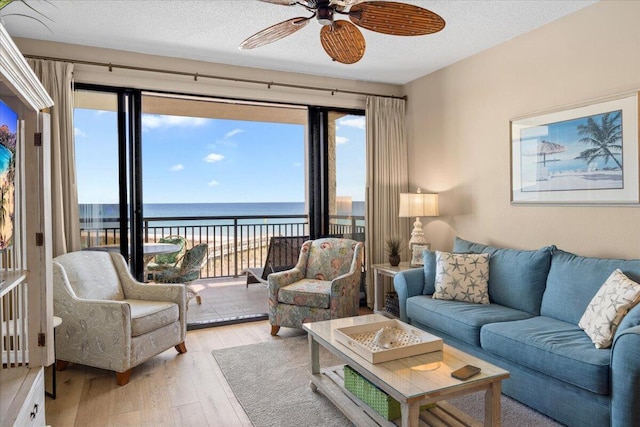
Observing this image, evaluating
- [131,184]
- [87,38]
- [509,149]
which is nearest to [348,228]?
[509,149]

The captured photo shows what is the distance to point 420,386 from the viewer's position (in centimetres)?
186

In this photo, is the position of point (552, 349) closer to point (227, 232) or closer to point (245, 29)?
point (245, 29)

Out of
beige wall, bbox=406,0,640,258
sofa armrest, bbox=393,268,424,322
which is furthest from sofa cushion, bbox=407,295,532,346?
beige wall, bbox=406,0,640,258

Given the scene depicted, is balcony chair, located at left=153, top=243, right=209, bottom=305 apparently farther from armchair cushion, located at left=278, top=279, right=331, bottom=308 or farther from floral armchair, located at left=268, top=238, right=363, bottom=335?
armchair cushion, located at left=278, top=279, right=331, bottom=308

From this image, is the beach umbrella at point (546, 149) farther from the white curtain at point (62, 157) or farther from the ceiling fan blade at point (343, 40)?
the white curtain at point (62, 157)

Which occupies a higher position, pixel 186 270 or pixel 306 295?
pixel 186 270

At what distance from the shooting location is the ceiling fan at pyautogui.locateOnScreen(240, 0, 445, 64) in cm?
213

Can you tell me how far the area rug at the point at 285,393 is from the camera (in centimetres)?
241

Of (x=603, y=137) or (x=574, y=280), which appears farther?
(x=603, y=137)

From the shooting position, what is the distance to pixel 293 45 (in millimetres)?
3734

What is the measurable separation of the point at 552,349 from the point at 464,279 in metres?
1.09

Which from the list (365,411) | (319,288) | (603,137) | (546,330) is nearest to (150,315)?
(319,288)

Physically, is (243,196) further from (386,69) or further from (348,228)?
(386,69)

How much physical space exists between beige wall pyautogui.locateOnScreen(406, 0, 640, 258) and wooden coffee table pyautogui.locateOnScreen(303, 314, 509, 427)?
166cm
